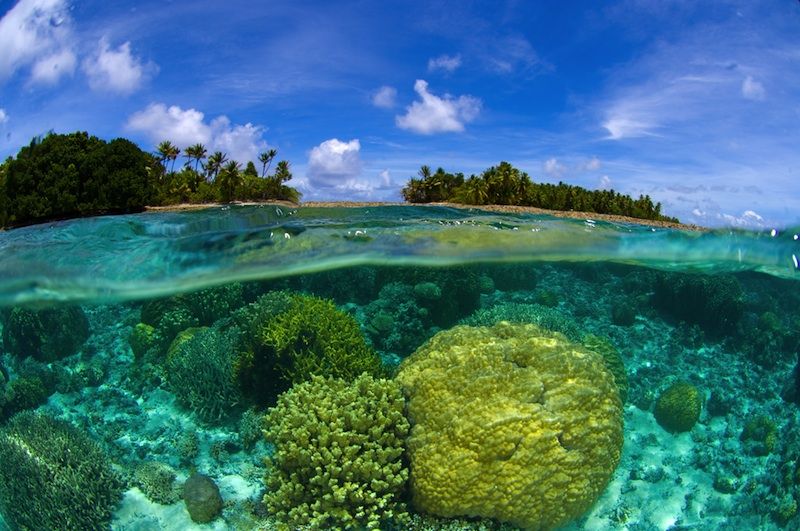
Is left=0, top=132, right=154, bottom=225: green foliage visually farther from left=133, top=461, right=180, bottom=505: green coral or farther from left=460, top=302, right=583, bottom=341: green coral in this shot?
left=460, top=302, right=583, bottom=341: green coral

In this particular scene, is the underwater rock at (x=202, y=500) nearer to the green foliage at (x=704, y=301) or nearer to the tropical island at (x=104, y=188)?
the green foliage at (x=704, y=301)

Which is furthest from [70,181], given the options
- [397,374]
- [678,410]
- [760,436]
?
[760,436]

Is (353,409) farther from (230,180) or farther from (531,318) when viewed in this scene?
(230,180)

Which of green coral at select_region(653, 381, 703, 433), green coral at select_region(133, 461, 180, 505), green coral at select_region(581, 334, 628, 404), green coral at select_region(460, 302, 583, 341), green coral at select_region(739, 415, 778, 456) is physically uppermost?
green coral at select_region(460, 302, 583, 341)

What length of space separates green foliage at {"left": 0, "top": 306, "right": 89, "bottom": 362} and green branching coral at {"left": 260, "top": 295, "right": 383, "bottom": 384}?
5.24m

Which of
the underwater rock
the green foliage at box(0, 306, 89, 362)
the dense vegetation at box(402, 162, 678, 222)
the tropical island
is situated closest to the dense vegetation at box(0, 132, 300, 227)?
the tropical island

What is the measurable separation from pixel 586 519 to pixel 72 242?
38.1 ft

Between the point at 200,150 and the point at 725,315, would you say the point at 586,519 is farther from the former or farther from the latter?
the point at 200,150

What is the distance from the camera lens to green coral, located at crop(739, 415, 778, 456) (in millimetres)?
9316

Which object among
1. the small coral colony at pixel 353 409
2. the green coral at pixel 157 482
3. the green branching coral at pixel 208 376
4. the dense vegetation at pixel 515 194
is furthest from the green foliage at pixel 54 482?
the dense vegetation at pixel 515 194

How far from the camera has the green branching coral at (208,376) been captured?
851cm

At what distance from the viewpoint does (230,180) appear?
29766mm

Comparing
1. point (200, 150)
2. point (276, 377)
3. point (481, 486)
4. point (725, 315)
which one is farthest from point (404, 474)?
point (200, 150)

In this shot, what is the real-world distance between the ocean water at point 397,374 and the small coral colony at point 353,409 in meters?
0.03
